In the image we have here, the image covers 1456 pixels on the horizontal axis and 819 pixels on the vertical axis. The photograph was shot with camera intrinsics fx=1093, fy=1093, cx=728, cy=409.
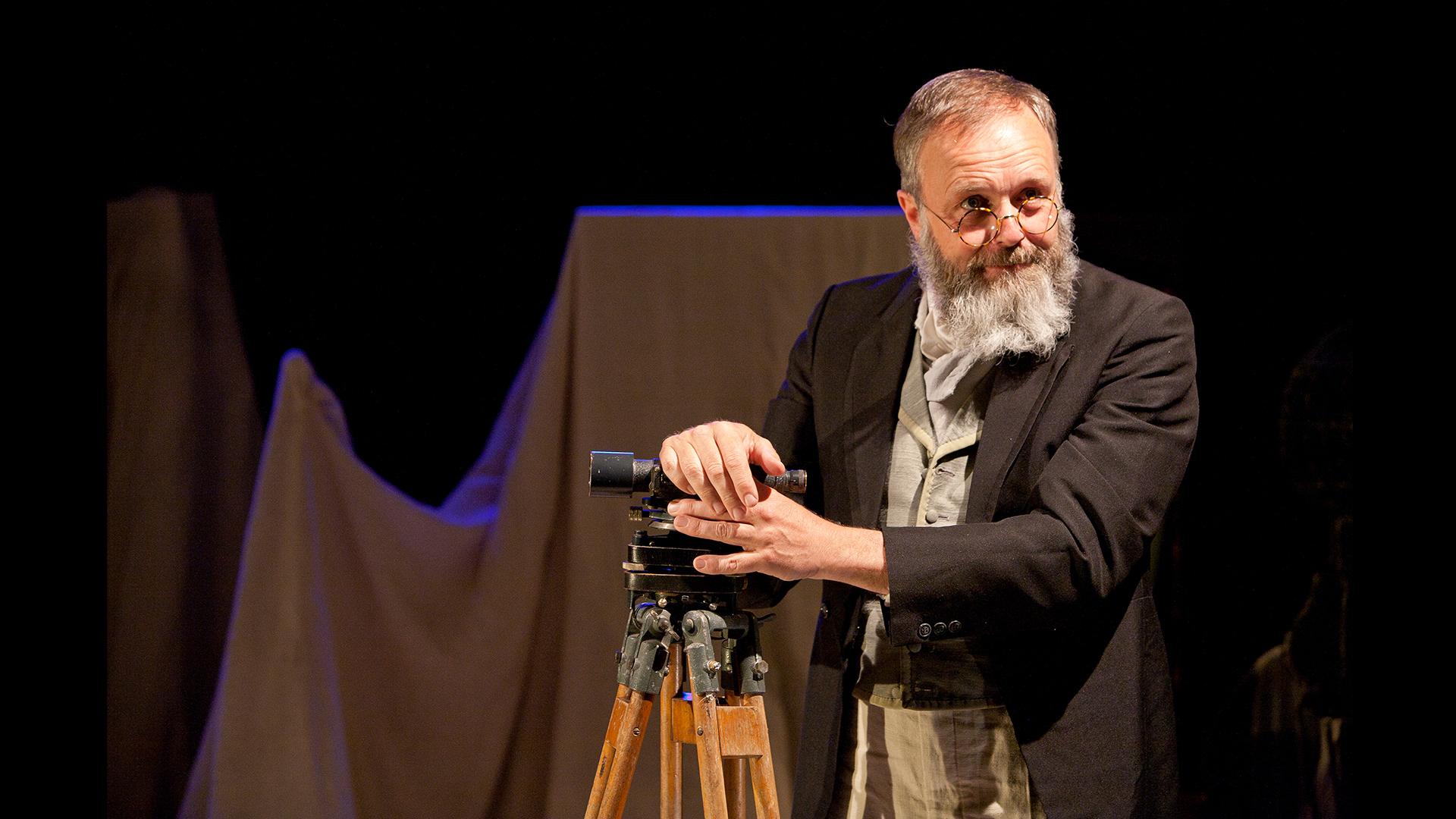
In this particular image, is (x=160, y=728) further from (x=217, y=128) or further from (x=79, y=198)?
(x=217, y=128)

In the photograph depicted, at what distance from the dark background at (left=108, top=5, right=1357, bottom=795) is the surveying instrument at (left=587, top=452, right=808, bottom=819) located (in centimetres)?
130

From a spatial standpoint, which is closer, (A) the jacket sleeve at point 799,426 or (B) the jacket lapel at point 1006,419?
(B) the jacket lapel at point 1006,419

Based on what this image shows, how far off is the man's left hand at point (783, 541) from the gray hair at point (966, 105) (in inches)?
25.4

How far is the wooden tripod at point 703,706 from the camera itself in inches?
58.5

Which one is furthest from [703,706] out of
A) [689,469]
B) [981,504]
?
[981,504]

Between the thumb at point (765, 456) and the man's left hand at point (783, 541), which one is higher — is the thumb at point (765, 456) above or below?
above

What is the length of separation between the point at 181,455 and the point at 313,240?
2.17 ft

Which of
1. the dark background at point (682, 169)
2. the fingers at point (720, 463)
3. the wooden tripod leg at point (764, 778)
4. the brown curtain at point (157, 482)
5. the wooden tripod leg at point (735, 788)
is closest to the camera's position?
the fingers at point (720, 463)

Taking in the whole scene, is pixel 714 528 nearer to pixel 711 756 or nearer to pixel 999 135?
pixel 711 756

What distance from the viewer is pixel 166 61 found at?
2.85 metres

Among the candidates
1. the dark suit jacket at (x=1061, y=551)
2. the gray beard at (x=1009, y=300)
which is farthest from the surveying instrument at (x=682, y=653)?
the gray beard at (x=1009, y=300)

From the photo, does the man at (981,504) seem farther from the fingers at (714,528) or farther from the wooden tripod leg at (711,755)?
the wooden tripod leg at (711,755)

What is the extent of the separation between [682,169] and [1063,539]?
65.8 inches

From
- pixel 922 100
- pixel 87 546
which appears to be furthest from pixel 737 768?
pixel 87 546
